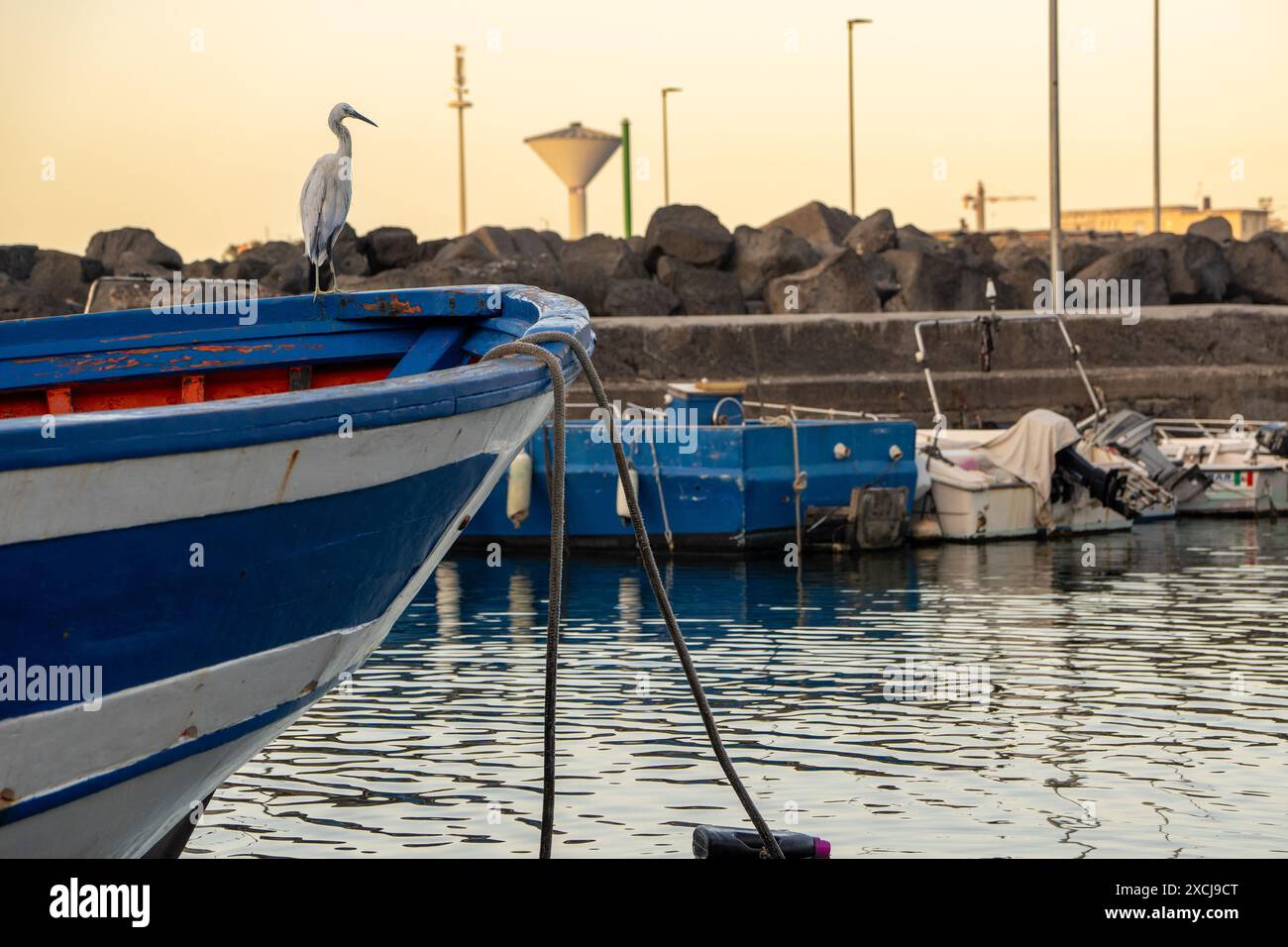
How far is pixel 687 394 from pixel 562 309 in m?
13.6

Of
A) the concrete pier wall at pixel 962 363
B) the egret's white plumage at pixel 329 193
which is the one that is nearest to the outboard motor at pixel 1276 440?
the concrete pier wall at pixel 962 363

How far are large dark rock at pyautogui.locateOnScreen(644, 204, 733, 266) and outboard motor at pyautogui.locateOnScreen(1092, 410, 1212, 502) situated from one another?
1675 centimetres

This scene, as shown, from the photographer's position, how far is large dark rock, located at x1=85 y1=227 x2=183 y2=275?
39.8 metres

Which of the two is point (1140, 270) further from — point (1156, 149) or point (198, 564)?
point (198, 564)

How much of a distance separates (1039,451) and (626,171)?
4047cm

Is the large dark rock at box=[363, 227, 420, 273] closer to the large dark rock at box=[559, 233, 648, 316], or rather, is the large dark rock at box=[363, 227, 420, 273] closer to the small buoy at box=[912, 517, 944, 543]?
the large dark rock at box=[559, 233, 648, 316]

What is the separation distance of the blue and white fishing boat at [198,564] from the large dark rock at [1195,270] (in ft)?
114

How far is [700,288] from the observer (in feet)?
123

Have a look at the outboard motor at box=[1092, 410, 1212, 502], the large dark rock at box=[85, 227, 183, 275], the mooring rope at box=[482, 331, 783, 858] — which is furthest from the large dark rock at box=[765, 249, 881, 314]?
the mooring rope at box=[482, 331, 783, 858]

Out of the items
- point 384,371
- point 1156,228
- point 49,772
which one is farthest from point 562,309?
point 1156,228

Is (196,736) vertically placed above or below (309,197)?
below

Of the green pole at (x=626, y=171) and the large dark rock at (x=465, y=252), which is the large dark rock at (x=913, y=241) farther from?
the green pole at (x=626, y=171)
